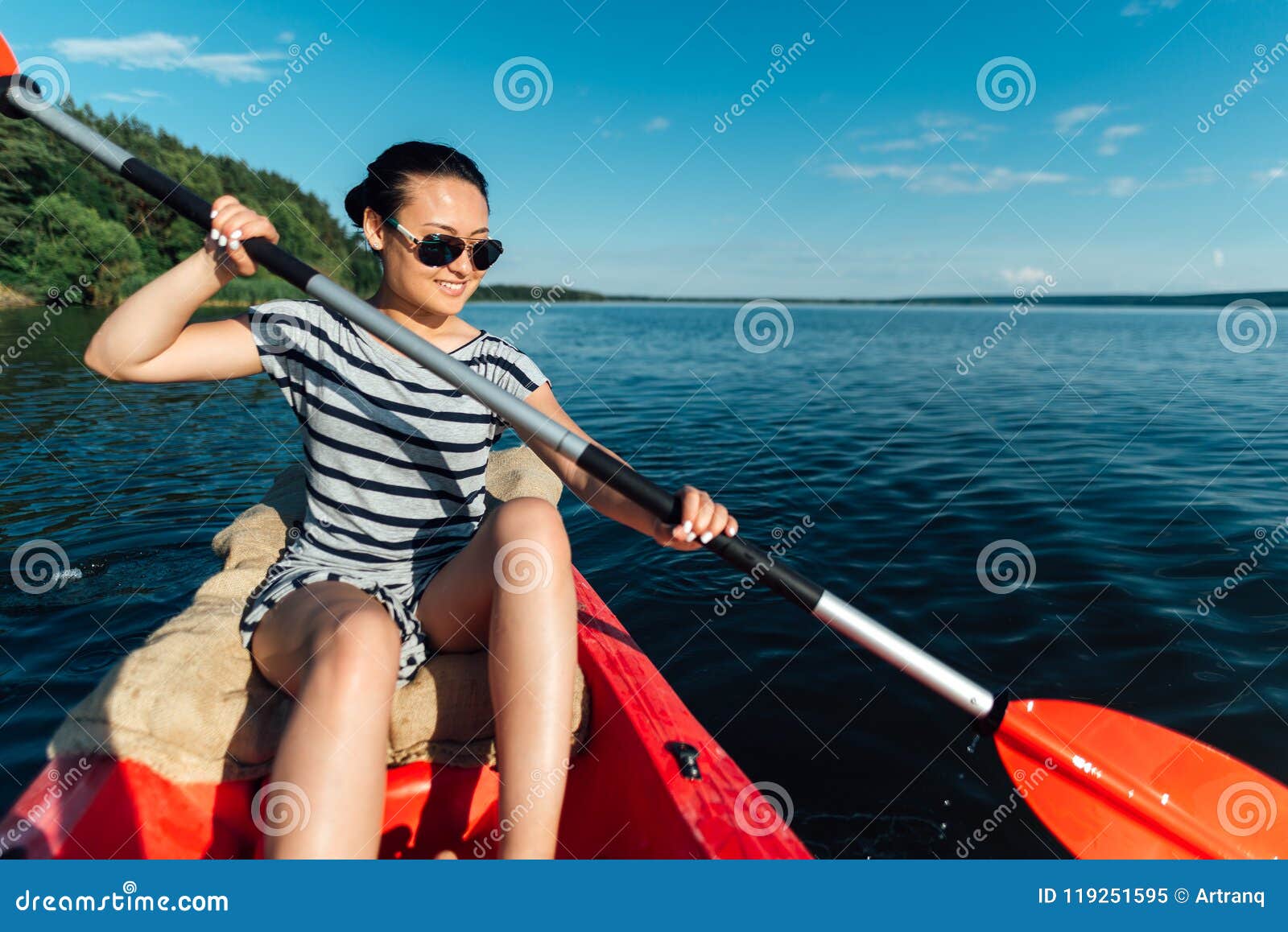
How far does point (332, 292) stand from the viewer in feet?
6.70

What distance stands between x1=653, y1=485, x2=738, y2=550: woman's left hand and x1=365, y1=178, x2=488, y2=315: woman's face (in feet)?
3.08

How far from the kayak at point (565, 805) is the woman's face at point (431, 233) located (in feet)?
4.49

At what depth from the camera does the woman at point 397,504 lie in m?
1.65

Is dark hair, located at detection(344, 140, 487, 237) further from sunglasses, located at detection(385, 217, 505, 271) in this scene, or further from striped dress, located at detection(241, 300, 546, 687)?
striped dress, located at detection(241, 300, 546, 687)

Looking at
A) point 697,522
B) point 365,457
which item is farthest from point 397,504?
point 697,522

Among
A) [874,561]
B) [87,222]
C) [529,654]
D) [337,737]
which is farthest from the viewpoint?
[87,222]

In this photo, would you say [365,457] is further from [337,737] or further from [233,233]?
[337,737]

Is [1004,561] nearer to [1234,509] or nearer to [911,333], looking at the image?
[1234,509]

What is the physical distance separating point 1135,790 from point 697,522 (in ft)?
6.46

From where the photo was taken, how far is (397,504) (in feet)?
6.88

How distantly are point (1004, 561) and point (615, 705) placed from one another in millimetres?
3785

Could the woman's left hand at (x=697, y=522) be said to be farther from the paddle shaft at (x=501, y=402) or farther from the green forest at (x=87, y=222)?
the green forest at (x=87, y=222)

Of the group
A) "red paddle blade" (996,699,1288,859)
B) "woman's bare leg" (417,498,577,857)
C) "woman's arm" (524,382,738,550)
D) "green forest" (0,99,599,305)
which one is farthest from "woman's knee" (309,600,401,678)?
"green forest" (0,99,599,305)

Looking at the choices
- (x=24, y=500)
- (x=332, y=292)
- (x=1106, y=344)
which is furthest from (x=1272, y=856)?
(x=1106, y=344)
